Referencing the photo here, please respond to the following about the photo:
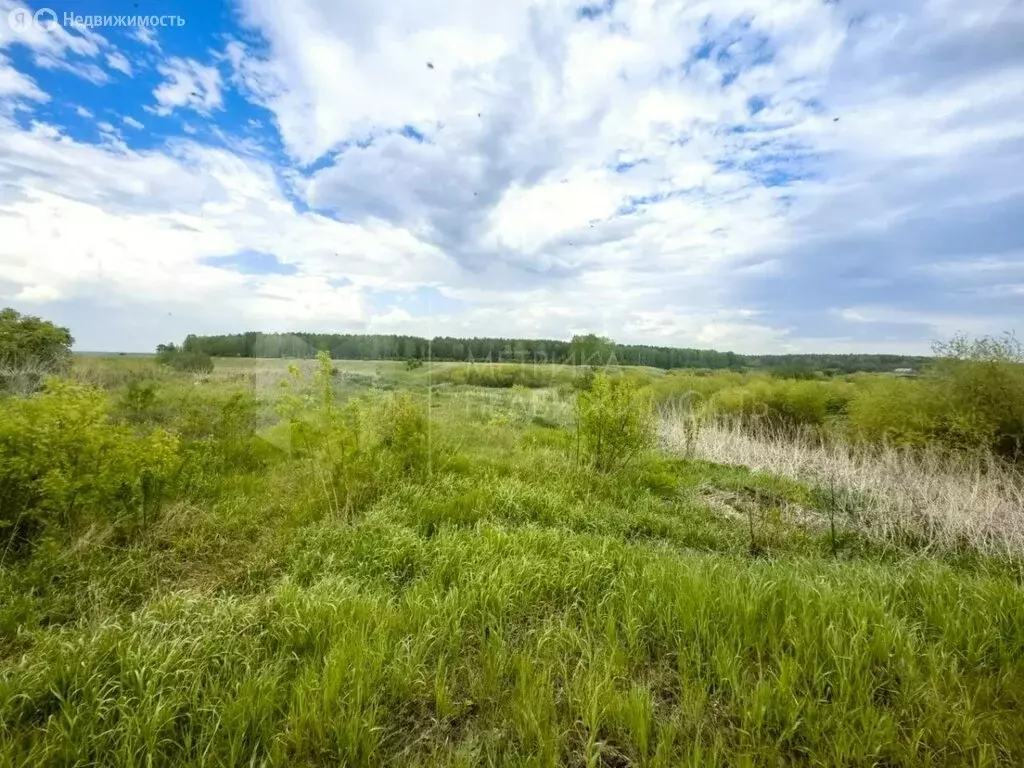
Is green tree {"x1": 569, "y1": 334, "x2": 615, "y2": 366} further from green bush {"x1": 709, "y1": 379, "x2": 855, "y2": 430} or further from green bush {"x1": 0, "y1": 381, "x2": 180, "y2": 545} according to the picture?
green bush {"x1": 0, "y1": 381, "x2": 180, "y2": 545}

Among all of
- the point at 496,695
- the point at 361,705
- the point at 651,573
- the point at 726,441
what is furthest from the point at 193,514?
the point at 726,441

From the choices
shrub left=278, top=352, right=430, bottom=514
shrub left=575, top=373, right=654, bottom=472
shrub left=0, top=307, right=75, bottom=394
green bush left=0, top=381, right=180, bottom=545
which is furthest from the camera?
shrub left=0, top=307, right=75, bottom=394

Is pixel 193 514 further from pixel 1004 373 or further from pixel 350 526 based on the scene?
pixel 1004 373

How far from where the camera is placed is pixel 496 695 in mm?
2492

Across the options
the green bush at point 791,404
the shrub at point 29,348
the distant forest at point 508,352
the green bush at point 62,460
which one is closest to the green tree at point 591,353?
the distant forest at point 508,352

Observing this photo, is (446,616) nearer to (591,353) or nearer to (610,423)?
(610,423)

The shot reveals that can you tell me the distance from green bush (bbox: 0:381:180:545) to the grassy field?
24 millimetres

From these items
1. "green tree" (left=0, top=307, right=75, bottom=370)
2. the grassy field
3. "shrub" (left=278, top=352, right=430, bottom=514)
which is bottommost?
the grassy field

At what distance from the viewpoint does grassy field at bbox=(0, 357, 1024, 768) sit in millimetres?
2152

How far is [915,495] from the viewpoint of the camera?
274 inches

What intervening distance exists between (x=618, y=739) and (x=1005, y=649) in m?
2.66

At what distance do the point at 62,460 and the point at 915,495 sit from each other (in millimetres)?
10438

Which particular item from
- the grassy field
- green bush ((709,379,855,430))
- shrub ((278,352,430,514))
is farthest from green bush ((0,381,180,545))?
green bush ((709,379,855,430))

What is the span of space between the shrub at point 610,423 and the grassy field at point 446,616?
49.8 inches
